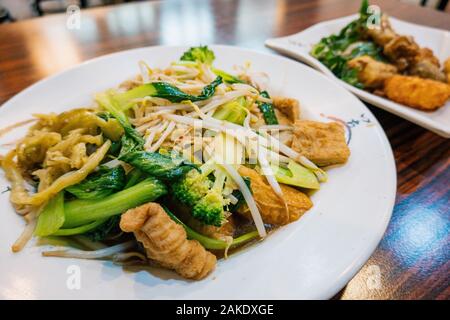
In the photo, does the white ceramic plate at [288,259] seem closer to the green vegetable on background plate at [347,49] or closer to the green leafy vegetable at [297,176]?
the green leafy vegetable at [297,176]

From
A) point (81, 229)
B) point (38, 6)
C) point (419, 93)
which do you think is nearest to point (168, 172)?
point (81, 229)

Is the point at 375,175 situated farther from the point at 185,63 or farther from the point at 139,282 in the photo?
the point at 185,63

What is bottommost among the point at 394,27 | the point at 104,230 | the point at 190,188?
the point at 104,230

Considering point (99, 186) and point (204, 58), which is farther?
point (204, 58)

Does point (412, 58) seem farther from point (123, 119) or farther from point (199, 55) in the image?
point (123, 119)

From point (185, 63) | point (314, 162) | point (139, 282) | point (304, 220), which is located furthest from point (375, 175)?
point (185, 63)

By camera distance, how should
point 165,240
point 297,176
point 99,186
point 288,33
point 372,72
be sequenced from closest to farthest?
point 165,240 < point 99,186 < point 297,176 < point 372,72 < point 288,33

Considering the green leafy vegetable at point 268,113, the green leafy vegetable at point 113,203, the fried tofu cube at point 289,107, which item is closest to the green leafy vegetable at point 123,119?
the green leafy vegetable at point 113,203

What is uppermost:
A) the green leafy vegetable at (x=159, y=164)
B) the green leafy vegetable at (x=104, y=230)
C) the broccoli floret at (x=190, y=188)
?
the green leafy vegetable at (x=159, y=164)

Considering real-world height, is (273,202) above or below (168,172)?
below
